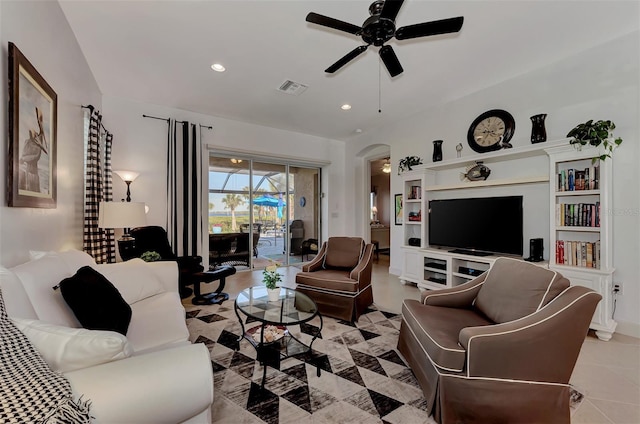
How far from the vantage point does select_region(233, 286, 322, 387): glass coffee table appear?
2076 mm

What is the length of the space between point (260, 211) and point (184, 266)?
243 centimetres

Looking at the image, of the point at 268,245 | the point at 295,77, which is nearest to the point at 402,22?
the point at 295,77

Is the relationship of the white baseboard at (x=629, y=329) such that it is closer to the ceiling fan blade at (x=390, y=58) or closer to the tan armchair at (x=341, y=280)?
the tan armchair at (x=341, y=280)

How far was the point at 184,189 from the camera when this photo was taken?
15.3ft

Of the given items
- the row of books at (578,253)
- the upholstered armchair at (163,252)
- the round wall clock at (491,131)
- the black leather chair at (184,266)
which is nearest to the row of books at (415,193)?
the round wall clock at (491,131)

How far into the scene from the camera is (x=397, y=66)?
248cm

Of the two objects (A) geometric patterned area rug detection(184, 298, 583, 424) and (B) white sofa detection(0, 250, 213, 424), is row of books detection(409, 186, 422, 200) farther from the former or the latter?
(B) white sofa detection(0, 250, 213, 424)

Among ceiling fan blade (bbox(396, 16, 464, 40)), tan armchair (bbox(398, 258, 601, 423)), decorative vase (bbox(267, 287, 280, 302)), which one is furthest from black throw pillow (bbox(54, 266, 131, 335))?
ceiling fan blade (bbox(396, 16, 464, 40))

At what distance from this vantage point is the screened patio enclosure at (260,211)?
534cm

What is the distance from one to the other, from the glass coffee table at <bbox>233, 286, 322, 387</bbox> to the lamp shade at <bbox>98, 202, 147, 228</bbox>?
156cm

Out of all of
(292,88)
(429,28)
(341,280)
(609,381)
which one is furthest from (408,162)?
(609,381)

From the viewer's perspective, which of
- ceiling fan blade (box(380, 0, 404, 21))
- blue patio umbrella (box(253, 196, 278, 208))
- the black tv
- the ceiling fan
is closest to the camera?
ceiling fan blade (box(380, 0, 404, 21))

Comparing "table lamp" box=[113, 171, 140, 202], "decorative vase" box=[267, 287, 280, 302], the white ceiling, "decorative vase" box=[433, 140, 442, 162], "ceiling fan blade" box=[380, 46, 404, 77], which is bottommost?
"decorative vase" box=[267, 287, 280, 302]

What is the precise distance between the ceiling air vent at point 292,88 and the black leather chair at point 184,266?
268 centimetres
